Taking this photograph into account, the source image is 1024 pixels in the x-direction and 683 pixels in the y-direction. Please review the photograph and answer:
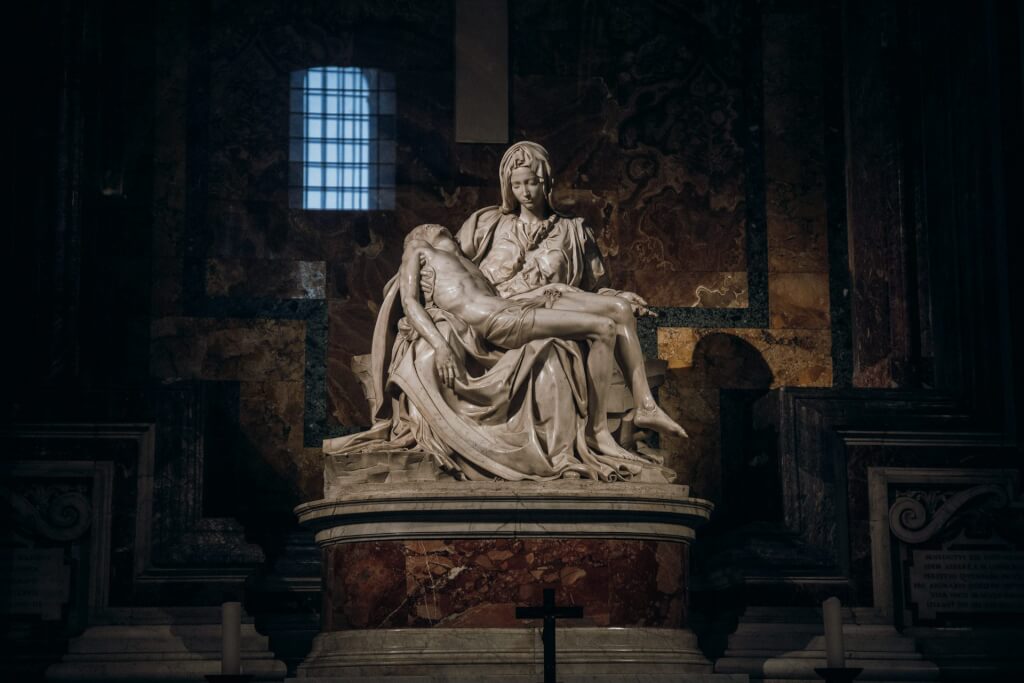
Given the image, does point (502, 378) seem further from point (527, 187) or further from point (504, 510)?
point (527, 187)

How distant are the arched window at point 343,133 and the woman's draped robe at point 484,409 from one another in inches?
73.0

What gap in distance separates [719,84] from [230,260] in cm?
336

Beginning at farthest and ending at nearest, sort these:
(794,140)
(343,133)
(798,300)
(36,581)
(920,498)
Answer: (794,140) → (343,133) → (798,300) → (920,498) → (36,581)

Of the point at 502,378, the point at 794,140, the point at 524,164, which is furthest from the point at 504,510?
the point at 794,140

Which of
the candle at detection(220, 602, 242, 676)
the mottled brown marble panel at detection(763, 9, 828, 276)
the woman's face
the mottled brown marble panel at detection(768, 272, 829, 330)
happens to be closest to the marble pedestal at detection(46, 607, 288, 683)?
the candle at detection(220, 602, 242, 676)

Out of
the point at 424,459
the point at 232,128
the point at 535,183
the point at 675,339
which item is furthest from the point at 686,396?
the point at 232,128

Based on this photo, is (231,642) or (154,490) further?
(154,490)

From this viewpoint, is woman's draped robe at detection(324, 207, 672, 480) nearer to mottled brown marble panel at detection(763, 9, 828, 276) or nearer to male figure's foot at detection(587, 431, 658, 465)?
male figure's foot at detection(587, 431, 658, 465)

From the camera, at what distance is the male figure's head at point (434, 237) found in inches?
397

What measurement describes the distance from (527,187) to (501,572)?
242 centimetres

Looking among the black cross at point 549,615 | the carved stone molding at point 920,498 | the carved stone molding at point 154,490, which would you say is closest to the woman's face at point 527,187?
the carved stone molding at point 154,490

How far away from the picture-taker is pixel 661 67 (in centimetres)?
1191

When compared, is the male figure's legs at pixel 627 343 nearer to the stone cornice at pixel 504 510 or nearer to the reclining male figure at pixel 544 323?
the reclining male figure at pixel 544 323

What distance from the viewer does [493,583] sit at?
8992 millimetres
